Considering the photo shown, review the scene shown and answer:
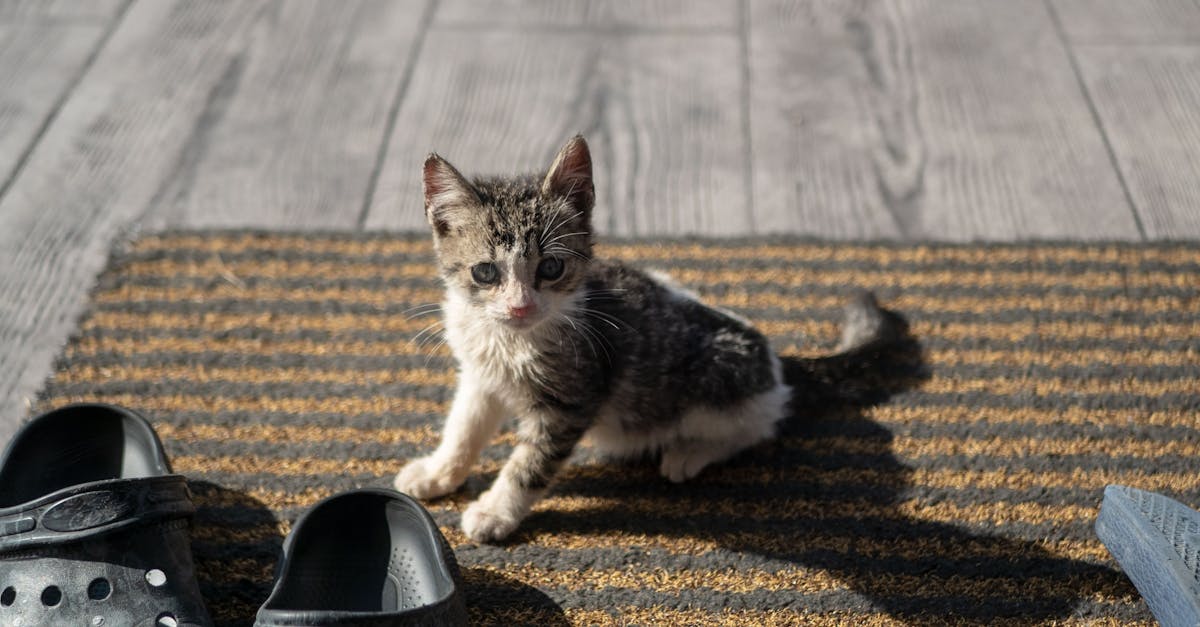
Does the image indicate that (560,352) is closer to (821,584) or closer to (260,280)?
(821,584)

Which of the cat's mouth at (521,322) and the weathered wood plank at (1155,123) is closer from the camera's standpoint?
the cat's mouth at (521,322)

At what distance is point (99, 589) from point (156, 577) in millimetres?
81

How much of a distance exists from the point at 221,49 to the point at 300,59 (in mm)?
260

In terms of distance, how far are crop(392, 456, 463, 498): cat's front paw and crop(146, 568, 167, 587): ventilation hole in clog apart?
46 centimetres

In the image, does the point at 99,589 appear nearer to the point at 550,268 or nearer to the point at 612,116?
the point at 550,268

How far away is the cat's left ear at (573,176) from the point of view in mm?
1725

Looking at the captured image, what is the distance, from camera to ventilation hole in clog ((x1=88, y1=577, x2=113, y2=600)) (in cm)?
156

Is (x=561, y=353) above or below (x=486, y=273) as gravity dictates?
below

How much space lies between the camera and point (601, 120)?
9.51 ft

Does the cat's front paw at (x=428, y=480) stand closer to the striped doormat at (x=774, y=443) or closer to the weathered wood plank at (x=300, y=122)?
the striped doormat at (x=774, y=443)

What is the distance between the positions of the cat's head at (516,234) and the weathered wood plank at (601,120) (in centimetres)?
80

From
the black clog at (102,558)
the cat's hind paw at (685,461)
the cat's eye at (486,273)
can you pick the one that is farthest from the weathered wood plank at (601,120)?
the black clog at (102,558)

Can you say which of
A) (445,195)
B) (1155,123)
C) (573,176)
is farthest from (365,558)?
(1155,123)

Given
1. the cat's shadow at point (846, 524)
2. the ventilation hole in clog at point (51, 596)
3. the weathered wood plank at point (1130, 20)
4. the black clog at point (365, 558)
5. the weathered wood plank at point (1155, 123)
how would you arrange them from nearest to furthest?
the ventilation hole in clog at point (51, 596), the black clog at point (365, 558), the cat's shadow at point (846, 524), the weathered wood plank at point (1155, 123), the weathered wood plank at point (1130, 20)
